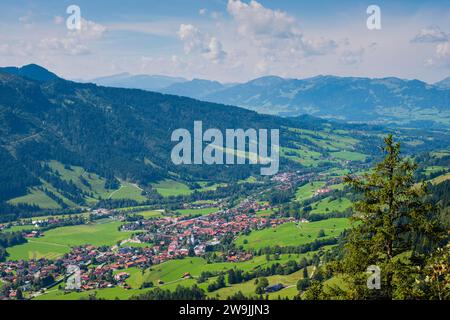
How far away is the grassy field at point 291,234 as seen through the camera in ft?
335

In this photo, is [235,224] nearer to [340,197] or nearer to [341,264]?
[340,197]

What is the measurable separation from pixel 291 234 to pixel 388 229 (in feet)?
296

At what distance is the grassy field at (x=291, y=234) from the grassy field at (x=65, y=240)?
107 ft

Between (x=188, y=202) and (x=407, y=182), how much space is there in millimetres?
149621

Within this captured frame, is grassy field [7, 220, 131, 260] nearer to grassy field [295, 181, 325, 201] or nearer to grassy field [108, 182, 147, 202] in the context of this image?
grassy field [108, 182, 147, 202]

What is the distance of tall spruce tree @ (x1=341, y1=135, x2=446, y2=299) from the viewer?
19344 millimetres

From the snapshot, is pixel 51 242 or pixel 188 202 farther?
pixel 188 202

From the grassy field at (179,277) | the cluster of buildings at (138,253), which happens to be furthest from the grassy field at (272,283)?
the cluster of buildings at (138,253)

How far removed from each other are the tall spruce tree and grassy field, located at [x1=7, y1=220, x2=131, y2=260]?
93731 mm

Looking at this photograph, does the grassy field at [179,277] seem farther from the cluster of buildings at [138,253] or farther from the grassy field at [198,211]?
the grassy field at [198,211]

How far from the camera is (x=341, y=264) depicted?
20.8 m

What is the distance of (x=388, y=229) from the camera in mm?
19375
